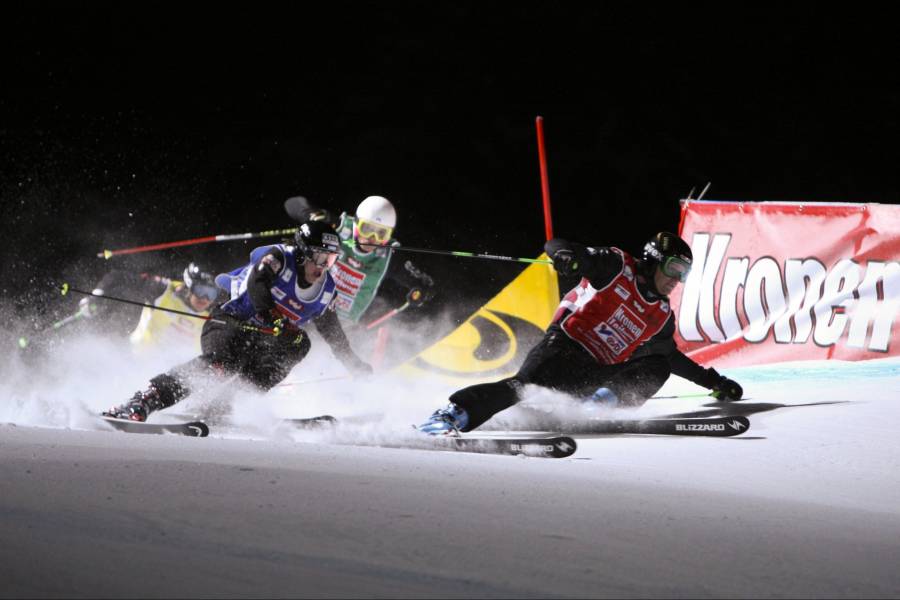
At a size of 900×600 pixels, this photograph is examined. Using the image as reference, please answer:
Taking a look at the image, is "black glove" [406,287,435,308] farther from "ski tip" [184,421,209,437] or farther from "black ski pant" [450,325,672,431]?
"ski tip" [184,421,209,437]

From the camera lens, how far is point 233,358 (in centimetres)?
627

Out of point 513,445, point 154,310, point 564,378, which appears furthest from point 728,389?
point 154,310

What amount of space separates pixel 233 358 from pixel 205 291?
3.06 meters

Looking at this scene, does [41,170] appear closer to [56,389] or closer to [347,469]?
[56,389]

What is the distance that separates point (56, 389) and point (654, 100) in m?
5.83

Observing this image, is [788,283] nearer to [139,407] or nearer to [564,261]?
[564,261]

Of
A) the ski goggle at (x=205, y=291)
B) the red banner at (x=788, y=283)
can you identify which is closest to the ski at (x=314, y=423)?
the red banner at (x=788, y=283)

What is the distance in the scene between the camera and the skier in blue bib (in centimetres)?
611

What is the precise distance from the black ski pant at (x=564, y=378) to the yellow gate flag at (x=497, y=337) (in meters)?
2.46

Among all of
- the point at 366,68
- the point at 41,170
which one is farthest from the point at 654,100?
the point at 41,170

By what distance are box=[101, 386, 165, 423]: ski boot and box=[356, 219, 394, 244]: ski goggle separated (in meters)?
2.56

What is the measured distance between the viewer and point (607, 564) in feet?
8.73

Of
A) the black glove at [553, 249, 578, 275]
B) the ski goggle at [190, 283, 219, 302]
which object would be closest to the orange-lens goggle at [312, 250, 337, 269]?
the black glove at [553, 249, 578, 275]

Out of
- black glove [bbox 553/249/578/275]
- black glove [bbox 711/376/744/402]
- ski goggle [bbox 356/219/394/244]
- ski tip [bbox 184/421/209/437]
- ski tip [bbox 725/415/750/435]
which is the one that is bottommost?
ski tip [bbox 184/421/209/437]
